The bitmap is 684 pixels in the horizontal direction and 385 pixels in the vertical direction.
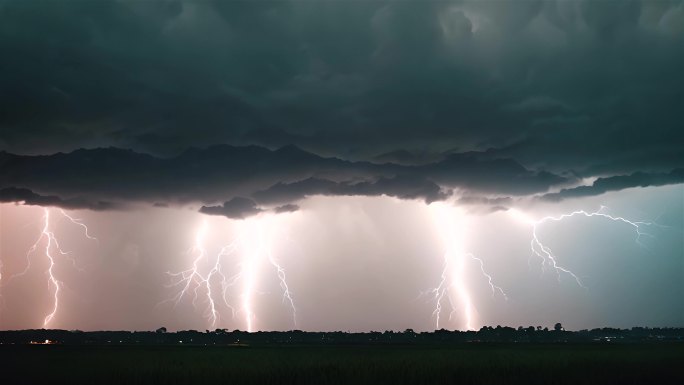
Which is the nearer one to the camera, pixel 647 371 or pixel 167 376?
A: pixel 167 376

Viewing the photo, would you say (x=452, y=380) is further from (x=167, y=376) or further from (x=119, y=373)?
(x=119, y=373)

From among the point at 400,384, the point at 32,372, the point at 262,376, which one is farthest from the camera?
the point at 32,372

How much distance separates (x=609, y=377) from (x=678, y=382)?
4069 mm

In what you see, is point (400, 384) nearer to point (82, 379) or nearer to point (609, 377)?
point (609, 377)

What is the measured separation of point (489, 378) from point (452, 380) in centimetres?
200

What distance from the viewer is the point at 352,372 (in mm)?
34531

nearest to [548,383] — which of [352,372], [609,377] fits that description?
[609,377]

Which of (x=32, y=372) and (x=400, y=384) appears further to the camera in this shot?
(x=32, y=372)

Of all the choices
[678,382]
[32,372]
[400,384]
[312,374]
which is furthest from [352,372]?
[32,372]

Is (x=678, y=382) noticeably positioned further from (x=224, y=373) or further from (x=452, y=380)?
(x=224, y=373)

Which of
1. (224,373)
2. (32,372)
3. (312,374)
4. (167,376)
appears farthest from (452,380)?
(32,372)

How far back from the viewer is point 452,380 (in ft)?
107

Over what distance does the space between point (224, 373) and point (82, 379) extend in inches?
282

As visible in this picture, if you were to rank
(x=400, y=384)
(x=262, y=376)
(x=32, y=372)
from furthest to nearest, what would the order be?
(x=32, y=372) → (x=262, y=376) → (x=400, y=384)
